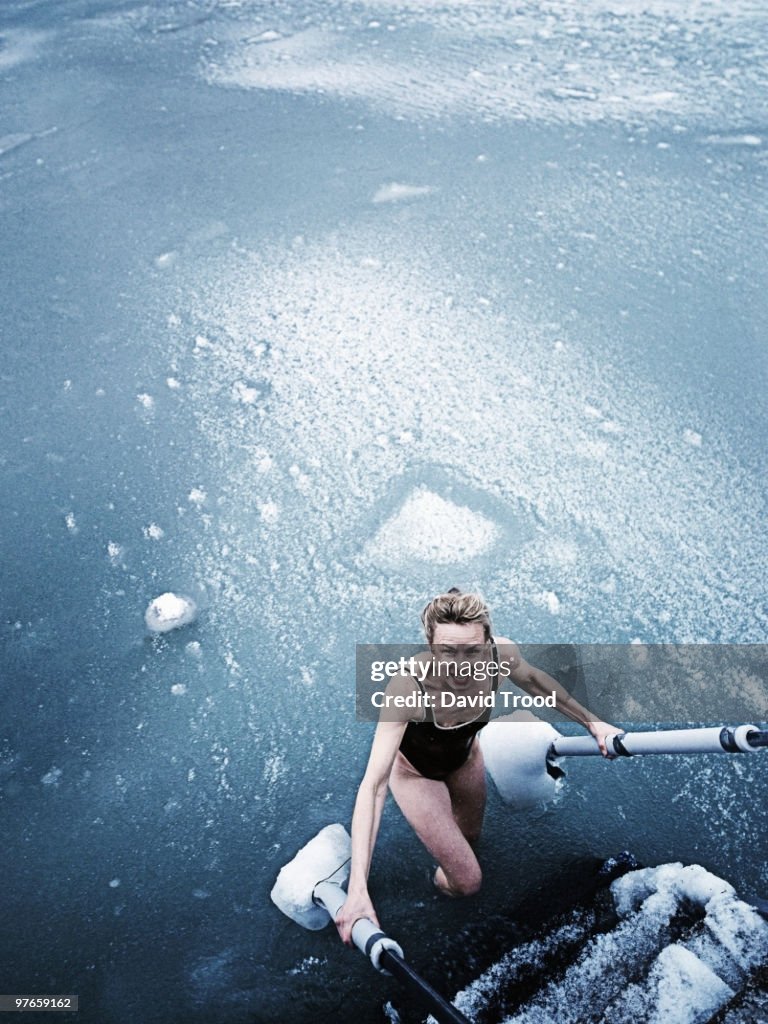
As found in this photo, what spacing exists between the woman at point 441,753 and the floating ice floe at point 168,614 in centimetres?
113

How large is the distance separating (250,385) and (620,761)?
2.47 metres

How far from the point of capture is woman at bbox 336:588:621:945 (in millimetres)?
2155

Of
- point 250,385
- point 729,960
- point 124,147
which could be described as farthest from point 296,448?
point 124,147

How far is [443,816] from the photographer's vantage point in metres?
2.37

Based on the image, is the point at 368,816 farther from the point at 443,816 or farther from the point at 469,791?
the point at 469,791

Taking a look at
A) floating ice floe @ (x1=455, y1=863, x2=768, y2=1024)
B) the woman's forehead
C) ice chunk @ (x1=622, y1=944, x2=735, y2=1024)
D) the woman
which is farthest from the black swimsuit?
ice chunk @ (x1=622, y1=944, x2=735, y2=1024)

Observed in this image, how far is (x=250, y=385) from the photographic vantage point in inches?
164

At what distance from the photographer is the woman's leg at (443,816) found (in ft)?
7.73

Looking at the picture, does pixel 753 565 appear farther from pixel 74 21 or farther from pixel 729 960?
pixel 74 21

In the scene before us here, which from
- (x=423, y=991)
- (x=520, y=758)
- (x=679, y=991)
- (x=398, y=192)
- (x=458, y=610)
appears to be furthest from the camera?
(x=398, y=192)

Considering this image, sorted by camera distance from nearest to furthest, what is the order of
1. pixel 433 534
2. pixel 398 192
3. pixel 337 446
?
pixel 433 534 → pixel 337 446 → pixel 398 192

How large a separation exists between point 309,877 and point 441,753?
19.9 inches

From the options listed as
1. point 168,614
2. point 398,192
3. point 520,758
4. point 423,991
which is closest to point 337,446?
point 168,614

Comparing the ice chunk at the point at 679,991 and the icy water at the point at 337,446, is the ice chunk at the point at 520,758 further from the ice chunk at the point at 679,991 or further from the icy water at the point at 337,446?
the ice chunk at the point at 679,991
